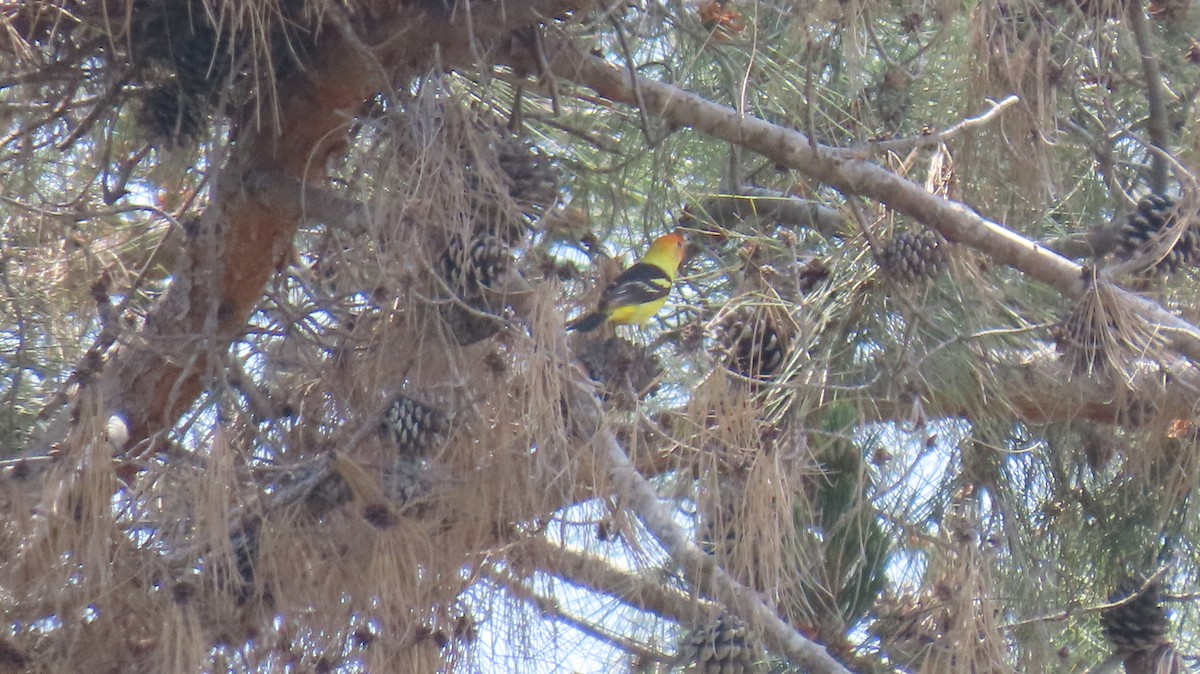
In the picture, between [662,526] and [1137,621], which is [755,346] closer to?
[662,526]

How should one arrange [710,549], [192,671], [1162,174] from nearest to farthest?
[192,671], [710,549], [1162,174]

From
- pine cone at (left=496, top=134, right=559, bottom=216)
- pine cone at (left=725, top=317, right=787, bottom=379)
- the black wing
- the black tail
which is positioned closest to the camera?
pine cone at (left=496, top=134, right=559, bottom=216)

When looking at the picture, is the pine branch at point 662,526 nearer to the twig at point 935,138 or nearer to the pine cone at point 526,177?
the pine cone at point 526,177

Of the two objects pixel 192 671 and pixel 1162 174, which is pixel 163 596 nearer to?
pixel 192 671

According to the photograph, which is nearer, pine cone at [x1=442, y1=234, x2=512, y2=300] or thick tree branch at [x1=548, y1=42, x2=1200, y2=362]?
pine cone at [x1=442, y1=234, x2=512, y2=300]

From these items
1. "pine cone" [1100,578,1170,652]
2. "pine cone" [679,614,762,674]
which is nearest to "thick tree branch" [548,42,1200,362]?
"pine cone" [679,614,762,674]

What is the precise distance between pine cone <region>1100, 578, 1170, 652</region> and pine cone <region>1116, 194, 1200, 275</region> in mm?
732

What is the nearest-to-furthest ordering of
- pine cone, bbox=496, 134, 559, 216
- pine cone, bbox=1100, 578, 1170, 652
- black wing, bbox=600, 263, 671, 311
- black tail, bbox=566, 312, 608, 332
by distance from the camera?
pine cone, bbox=496, 134, 559, 216 < black tail, bbox=566, 312, 608, 332 < black wing, bbox=600, 263, 671, 311 < pine cone, bbox=1100, 578, 1170, 652

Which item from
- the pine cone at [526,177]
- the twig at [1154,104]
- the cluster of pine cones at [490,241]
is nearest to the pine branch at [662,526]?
the cluster of pine cones at [490,241]

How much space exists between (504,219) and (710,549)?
0.63 meters

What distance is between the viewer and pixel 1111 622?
2.43 m

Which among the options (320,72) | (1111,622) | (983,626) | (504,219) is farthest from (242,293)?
(1111,622)

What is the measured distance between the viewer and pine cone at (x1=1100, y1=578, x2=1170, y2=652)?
239cm

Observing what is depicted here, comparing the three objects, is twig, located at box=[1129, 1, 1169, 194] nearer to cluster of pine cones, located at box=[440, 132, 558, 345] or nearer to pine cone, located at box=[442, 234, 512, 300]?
cluster of pine cones, located at box=[440, 132, 558, 345]
